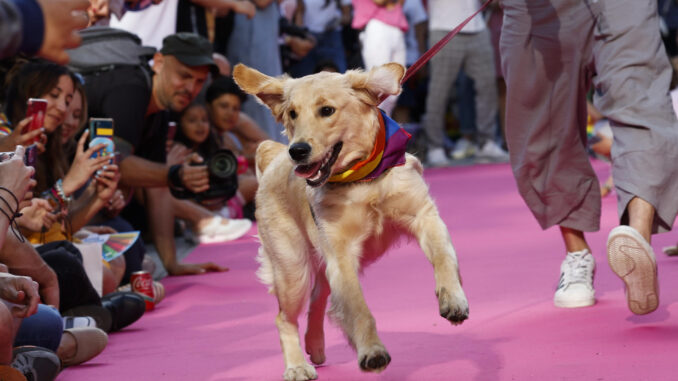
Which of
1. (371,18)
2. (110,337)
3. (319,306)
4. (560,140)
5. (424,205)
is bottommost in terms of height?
(371,18)

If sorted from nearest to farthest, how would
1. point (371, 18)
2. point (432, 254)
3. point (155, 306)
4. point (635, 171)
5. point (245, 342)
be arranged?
point (432, 254)
point (635, 171)
point (245, 342)
point (155, 306)
point (371, 18)

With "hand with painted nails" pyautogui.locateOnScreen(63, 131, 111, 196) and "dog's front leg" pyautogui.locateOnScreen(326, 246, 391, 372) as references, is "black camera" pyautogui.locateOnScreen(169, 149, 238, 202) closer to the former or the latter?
"hand with painted nails" pyautogui.locateOnScreen(63, 131, 111, 196)

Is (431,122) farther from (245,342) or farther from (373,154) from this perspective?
(373,154)

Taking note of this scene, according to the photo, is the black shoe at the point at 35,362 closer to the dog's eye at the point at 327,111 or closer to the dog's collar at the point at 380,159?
the dog's collar at the point at 380,159

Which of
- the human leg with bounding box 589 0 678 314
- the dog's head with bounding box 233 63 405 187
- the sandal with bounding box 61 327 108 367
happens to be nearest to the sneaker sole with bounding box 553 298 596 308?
the human leg with bounding box 589 0 678 314

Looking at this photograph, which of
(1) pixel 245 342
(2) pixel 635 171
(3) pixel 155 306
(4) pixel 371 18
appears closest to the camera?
(2) pixel 635 171

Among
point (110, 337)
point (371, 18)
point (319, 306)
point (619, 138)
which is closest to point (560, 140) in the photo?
point (619, 138)

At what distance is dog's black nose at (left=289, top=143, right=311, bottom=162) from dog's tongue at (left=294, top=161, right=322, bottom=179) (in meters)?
0.04

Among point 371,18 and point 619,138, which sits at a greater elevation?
point 619,138

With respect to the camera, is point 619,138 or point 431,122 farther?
point 431,122

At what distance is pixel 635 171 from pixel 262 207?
1.49m

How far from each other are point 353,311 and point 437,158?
10117 millimetres

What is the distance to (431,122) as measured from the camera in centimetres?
1318

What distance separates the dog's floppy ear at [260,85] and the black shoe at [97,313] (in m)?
1.54
